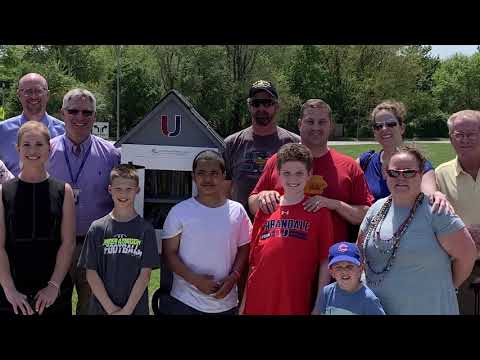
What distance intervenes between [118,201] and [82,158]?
36.7 inches

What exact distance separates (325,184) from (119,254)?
5.32ft

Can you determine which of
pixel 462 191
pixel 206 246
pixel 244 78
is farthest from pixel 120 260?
pixel 244 78

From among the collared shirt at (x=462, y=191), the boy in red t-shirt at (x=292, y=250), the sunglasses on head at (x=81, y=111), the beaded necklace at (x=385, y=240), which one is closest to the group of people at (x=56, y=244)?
the sunglasses on head at (x=81, y=111)

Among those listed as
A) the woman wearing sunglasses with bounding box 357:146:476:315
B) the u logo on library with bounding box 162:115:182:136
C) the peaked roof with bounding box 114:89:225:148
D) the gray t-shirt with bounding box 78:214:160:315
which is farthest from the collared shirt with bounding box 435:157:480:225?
the gray t-shirt with bounding box 78:214:160:315

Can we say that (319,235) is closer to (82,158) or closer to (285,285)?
(285,285)

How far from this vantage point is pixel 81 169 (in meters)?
5.17

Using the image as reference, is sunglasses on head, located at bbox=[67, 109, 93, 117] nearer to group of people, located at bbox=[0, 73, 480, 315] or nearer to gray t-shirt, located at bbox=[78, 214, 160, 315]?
group of people, located at bbox=[0, 73, 480, 315]

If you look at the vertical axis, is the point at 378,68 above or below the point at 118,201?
above

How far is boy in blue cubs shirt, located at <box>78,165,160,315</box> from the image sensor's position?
4375 mm

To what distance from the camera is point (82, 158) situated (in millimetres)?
5199

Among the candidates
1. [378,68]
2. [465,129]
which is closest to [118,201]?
[465,129]

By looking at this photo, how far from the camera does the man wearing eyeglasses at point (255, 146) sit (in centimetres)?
536

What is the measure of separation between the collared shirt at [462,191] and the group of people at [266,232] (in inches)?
0.4

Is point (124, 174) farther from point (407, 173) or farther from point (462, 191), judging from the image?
point (462, 191)
